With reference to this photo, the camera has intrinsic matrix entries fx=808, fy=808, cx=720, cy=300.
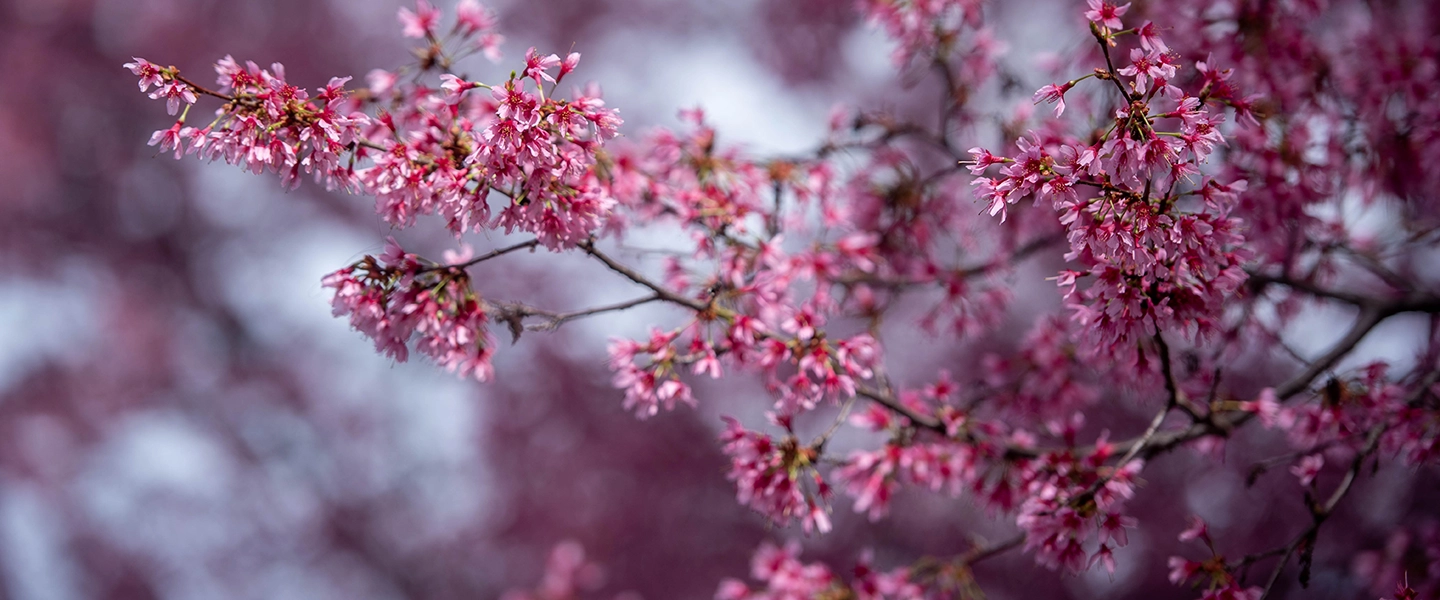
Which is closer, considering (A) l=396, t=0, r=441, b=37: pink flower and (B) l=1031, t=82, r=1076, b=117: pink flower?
(B) l=1031, t=82, r=1076, b=117: pink flower

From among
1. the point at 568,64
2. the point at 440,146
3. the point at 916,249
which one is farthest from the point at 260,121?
the point at 916,249

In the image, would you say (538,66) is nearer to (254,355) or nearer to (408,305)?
(408,305)

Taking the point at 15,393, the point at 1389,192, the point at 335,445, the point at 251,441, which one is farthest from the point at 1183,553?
the point at 15,393

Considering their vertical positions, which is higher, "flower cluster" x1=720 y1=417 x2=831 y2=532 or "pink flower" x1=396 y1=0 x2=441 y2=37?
"pink flower" x1=396 y1=0 x2=441 y2=37

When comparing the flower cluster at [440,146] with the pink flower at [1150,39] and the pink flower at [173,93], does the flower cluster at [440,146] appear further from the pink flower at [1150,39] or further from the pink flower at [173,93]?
the pink flower at [1150,39]

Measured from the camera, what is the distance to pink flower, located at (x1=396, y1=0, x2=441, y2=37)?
1979 mm

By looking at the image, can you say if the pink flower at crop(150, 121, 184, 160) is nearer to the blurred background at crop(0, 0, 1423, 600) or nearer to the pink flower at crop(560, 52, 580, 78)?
the pink flower at crop(560, 52, 580, 78)

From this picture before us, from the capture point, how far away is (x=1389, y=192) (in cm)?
259

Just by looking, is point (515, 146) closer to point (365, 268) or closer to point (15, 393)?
point (365, 268)

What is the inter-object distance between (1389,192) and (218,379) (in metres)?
6.57

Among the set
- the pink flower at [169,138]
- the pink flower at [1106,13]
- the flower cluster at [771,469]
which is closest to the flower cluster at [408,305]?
the pink flower at [169,138]

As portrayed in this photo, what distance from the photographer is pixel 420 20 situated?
200 centimetres

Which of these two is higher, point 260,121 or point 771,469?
point 260,121

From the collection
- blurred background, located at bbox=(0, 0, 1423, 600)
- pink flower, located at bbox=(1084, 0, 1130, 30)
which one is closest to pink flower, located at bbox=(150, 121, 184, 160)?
pink flower, located at bbox=(1084, 0, 1130, 30)
